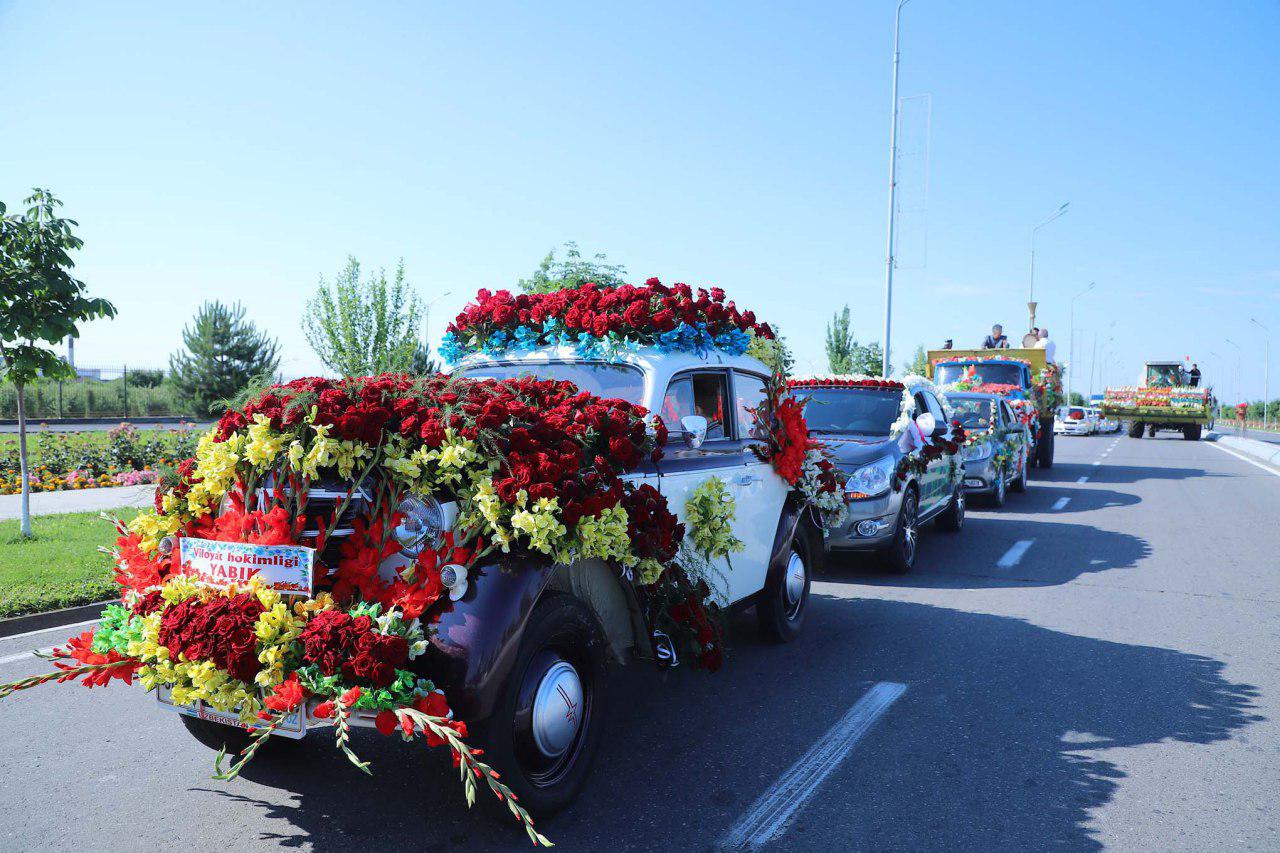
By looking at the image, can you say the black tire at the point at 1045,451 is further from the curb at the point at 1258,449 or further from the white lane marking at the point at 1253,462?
the curb at the point at 1258,449

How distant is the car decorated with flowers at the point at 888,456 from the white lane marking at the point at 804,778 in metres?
2.48

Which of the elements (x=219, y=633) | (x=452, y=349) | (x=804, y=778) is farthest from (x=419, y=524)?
(x=452, y=349)

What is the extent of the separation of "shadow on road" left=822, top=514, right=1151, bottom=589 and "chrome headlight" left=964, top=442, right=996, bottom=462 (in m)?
1.44

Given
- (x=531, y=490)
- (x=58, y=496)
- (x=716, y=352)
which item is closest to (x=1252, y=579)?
(x=716, y=352)

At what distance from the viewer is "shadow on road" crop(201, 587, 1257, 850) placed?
138 inches

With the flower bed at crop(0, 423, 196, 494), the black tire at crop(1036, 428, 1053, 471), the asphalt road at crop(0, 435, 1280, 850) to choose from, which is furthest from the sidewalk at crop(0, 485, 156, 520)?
the black tire at crop(1036, 428, 1053, 471)

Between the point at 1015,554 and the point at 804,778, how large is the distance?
6.74 metres

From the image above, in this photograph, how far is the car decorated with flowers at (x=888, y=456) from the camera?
8.32 meters

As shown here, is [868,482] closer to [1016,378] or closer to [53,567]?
[53,567]

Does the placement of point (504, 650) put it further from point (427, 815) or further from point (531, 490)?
point (427, 815)

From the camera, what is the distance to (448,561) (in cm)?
321

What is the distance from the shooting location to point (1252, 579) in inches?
334

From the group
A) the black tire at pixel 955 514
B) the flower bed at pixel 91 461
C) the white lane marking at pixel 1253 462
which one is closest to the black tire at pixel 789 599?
the black tire at pixel 955 514

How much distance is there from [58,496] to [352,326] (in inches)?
188
